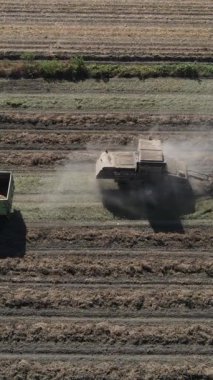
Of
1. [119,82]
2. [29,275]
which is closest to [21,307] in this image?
[29,275]

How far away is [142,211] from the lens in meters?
21.4

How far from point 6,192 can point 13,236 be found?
68.0 inches

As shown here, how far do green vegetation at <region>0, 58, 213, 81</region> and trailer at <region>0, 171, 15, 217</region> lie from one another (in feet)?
27.6

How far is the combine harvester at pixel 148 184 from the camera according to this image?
21.1 metres

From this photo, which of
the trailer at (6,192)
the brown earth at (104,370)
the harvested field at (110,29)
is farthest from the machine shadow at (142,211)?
the harvested field at (110,29)

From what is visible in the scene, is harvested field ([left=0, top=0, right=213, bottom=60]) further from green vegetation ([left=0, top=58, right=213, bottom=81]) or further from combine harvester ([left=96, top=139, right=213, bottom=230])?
combine harvester ([left=96, top=139, right=213, bottom=230])

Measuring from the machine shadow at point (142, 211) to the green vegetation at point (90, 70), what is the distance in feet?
27.4

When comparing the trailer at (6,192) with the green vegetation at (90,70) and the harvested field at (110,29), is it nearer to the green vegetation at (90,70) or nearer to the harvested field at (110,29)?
the green vegetation at (90,70)

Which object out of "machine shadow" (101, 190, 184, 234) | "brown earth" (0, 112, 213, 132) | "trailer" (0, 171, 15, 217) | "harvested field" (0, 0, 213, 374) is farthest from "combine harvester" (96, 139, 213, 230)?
"brown earth" (0, 112, 213, 132)

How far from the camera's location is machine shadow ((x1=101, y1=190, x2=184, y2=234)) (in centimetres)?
2098

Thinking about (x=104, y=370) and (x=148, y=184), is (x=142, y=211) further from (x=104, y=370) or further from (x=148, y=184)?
(x=104, y=370)

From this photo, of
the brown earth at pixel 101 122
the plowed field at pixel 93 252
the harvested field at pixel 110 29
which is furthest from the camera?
the harvested field at pixel 110 29

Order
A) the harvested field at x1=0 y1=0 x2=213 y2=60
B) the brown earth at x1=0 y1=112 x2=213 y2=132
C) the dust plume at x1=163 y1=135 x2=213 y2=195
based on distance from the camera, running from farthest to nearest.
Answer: the harvested field at x1=0 y1=0 x2=213 y2=60
the brown earth at x1=0 y1=112 x2=213 y2=132
the dust plume at x1=163 y1=135 x2=213 y2=195

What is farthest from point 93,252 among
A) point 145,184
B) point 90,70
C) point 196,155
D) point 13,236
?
point 90,70
